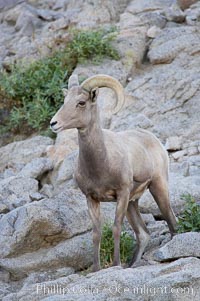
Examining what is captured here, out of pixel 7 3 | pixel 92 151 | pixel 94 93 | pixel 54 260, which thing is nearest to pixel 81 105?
pixel 94 93

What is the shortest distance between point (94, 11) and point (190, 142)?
20.7 feet

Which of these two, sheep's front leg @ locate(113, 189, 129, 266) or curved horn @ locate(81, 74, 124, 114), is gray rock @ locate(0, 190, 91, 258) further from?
curved horn @ locate(81, 74, 124, 114)

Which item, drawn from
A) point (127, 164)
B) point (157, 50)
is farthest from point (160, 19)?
point (127, 164)

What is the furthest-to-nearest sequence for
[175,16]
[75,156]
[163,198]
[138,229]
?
[175,16] → [75,156] → [163,198] → [138,229]

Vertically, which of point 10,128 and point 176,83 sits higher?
point 176,83

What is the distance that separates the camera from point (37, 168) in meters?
12.2

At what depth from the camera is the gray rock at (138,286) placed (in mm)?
6281

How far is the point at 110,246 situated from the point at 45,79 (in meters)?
6.86

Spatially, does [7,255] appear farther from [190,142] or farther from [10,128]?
[10,128]

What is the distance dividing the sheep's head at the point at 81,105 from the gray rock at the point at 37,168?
406 cm

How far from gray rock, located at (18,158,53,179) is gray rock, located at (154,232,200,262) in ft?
15.3

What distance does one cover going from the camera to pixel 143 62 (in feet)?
50.4

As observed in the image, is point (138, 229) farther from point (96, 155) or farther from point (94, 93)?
point (94, 93)

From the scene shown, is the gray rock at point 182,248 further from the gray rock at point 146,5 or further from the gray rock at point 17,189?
the gray rock at point 146,5
